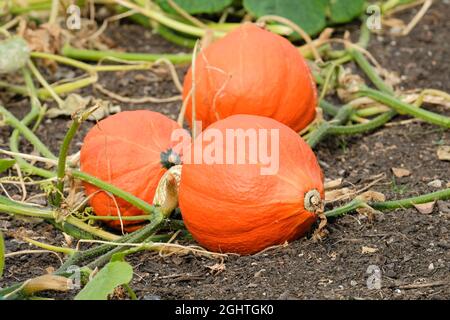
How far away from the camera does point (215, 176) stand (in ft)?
8.50

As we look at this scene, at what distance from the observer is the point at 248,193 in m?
2.55

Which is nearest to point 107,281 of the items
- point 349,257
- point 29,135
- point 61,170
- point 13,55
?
point 61,170

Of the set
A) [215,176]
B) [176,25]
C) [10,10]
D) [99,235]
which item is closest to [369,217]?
[215,176]

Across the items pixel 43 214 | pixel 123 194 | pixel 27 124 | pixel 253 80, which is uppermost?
pixel 253 80

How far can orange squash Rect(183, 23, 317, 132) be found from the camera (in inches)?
122

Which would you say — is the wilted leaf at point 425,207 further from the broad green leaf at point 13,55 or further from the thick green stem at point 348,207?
the broad green leaf at point 13,55

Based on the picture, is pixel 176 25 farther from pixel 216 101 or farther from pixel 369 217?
Answer: pixel 369 217

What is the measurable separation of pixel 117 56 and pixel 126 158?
135 cm

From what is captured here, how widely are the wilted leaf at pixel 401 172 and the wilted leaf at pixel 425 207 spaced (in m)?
0.35

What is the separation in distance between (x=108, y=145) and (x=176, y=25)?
149 cm

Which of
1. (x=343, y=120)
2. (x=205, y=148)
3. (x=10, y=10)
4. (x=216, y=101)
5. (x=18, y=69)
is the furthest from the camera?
(x=10, y=10)

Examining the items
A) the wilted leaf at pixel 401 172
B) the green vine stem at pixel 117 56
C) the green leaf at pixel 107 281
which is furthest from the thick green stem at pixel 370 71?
the green leaf at pixel 107 281

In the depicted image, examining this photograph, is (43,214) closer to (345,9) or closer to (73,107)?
(73,107)
